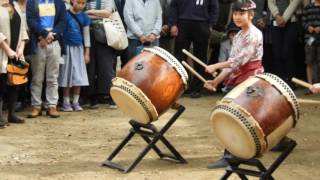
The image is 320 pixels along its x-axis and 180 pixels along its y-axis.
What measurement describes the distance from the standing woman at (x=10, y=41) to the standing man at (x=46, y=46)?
0.62ft

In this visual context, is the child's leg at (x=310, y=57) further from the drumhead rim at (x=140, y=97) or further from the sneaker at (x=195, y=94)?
the drumhead rim at (x=140, y=97)

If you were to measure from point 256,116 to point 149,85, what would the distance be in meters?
1.30

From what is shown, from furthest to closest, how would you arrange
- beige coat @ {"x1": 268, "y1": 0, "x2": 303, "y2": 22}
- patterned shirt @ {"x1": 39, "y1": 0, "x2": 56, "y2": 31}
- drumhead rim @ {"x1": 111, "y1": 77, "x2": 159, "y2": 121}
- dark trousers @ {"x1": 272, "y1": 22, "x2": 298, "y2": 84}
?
dark trousers @ {"x1": 272, "y1": 22, "x2": 298, "y2": 84}
beige coat @ {"x1": 268, "y1": 0, "x2": 303, "y2": 22}
patterned shirt @ {"x1": 39, "y1": 0, "x2": 56, "y2": 31}
drumhead rim @ {"x1": 111, "y1": 77, "x2": 159, "y2": 121}

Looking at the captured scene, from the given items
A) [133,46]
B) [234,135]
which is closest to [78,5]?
[133,46]

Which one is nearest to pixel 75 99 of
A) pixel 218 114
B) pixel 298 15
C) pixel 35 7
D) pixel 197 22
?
pixel 35 7

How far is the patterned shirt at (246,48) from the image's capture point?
6.02m

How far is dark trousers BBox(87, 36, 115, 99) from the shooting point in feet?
29.9

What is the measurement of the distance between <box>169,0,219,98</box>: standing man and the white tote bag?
1.09 m

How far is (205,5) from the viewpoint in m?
9.79

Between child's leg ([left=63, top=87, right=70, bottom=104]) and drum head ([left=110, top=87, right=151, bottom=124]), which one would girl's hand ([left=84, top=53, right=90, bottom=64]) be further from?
drum head ([left=110, top=87, right=151, bottom=124])

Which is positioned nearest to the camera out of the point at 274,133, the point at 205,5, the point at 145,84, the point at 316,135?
the point at 274,133

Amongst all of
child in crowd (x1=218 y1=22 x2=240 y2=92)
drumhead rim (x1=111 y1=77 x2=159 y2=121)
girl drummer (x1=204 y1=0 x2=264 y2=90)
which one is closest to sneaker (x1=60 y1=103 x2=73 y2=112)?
child in crowd (x1=218 y1=22 x2=240 y2=92)

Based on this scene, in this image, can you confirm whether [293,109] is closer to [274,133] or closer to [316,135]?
[274,133]

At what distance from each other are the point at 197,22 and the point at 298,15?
1.60 metres
